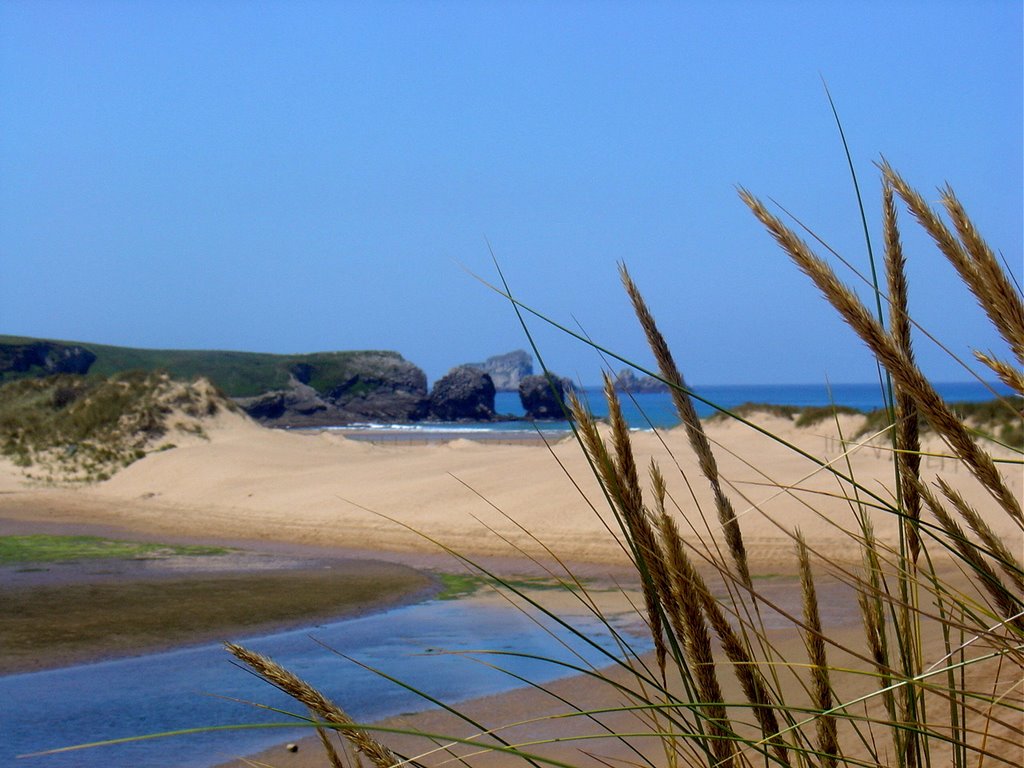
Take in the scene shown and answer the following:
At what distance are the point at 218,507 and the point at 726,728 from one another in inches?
688

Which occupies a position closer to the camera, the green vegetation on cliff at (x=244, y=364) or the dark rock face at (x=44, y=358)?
the dark rock face at (x=44, y=358)

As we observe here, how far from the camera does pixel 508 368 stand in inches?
6363

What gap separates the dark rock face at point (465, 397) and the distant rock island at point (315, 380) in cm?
8

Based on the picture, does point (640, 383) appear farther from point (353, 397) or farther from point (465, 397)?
point (353, 397)

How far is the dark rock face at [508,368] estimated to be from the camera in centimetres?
15438

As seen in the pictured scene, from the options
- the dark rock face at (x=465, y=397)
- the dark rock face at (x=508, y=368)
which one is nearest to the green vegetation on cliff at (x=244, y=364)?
the dark rock face at (x=465, y=397)

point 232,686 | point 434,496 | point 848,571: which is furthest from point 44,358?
point 848,571

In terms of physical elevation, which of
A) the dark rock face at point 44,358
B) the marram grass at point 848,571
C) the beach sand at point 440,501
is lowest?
the beach sand at point 440,501

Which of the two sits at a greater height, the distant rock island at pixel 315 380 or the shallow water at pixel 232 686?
the distant rock island at pixel 315 380

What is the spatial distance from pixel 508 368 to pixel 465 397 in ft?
268

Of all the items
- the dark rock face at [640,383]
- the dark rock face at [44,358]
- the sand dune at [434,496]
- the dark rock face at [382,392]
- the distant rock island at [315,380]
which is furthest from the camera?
the dark rock face at [382,392]

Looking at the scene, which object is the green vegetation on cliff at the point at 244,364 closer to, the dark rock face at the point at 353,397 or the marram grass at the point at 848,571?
the dark rock face at the point at 353,397

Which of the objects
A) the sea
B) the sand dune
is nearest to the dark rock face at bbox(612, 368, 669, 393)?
the sea

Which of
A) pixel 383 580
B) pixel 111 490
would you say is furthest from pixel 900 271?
pixel 111 490
